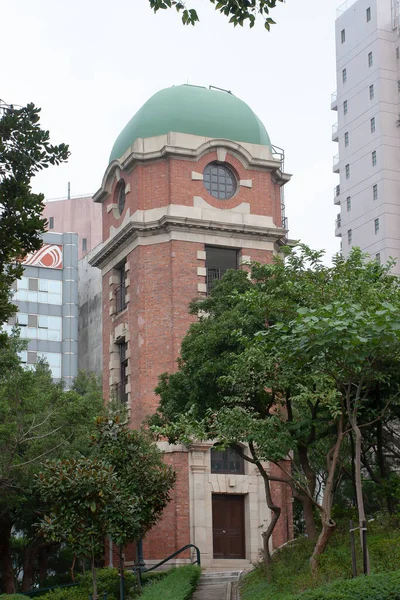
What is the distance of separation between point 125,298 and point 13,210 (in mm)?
23083

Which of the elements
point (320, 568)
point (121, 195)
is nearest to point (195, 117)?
point (121, 195)

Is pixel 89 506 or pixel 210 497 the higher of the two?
pixel 210 497

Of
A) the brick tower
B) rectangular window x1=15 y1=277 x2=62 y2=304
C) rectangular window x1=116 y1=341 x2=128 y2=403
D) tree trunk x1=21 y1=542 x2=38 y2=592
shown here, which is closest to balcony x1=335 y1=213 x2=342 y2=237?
rectangular window x1=15 y1=277 x2=62 y2=304

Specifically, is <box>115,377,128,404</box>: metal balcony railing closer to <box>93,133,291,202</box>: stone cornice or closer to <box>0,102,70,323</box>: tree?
<box>93,133,291,202</box>: stone cornice

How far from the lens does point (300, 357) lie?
21.6 meters

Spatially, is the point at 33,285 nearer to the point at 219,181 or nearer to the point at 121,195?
the point at 121,195

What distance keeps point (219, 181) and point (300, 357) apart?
2058 centimetres

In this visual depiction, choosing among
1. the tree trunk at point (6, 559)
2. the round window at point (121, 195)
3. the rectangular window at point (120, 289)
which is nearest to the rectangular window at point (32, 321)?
the round window at point (121, 195)

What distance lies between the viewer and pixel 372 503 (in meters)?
40.2

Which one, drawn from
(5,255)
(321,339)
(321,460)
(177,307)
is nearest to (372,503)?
(321,460)

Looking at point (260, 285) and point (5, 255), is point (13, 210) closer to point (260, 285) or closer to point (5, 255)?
point (5, 255)

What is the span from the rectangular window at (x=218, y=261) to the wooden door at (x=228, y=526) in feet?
27.4

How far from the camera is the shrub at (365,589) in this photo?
1765 cm

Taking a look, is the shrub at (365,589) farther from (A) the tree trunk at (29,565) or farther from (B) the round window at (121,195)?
(B) the round window at (121,195)
